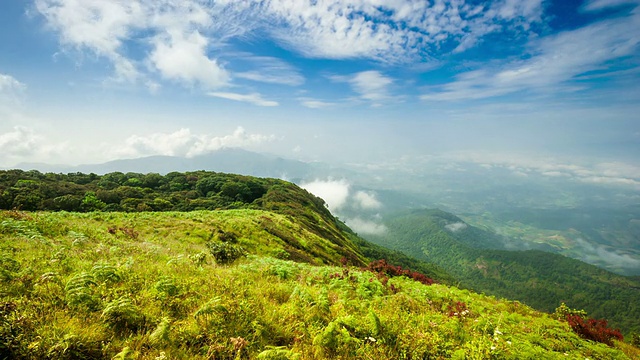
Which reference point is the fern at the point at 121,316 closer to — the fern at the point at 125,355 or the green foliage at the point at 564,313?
the fern at the point at 125,355

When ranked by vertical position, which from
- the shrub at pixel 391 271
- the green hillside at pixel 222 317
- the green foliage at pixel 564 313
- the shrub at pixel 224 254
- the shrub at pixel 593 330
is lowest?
the shrub at pixel 391 271

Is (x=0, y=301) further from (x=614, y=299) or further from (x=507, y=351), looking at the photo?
(x=614, y=299)

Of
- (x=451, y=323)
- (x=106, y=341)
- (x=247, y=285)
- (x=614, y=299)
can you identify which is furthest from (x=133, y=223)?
(x=614, y=299)

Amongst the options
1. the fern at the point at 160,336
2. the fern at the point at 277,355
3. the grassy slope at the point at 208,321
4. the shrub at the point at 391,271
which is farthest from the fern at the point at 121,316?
the shrub at the point at 391,271

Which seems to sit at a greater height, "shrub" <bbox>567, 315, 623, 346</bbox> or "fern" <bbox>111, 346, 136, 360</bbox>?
"fern" <bbox>111, 346, 136, 360</bbox>

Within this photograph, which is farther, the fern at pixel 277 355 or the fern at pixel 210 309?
the fern at pixel 210 309

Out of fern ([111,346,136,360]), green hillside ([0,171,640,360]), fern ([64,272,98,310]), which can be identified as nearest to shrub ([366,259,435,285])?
green hillside ([0,171,640,360])

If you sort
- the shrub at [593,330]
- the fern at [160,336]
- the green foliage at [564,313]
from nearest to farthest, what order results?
the fern at [160,336], the shrub at [593,330], the green foliage at [564,313]

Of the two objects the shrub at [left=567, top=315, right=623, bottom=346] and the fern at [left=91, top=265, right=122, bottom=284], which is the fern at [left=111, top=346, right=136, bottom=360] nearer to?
the fern at [left=91, top=265, right=122, bottom=284]

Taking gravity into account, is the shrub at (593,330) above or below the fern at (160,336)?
below

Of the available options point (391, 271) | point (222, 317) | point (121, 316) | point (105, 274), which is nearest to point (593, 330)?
point (391, 271)

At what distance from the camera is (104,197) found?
3612 cm

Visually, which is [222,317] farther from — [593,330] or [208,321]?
[593,330]

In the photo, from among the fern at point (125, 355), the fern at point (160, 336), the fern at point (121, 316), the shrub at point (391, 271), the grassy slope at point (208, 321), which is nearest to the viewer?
the fern at point (125, 355)
